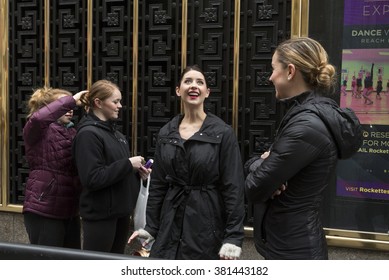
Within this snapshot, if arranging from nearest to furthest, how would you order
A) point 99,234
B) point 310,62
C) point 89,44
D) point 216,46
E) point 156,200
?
point 310,62
point 156,200
point 99,234
point 216,46
point 89,44

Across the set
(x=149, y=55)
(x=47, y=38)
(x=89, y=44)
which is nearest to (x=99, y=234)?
(x=149, y=55)

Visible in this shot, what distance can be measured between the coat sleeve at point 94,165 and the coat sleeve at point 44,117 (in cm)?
25

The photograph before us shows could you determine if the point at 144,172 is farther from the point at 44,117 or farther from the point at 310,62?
the point at 310,62

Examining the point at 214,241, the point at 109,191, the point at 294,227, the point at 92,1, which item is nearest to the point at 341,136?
the point at 294,227

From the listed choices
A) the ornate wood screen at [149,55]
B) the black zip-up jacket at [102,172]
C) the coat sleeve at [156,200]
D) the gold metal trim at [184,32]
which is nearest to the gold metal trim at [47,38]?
the ornate wood screen at [149,55]

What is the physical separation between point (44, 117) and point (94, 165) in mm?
541

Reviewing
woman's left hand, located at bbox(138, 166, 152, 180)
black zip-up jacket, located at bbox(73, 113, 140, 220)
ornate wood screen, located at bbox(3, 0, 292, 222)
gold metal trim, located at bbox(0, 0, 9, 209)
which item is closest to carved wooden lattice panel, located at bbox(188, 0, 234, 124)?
Answer: ornate wood screen, located at bbox(3, 0, 292, 222)

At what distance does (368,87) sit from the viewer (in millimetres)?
4434

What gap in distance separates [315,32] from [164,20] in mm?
1485

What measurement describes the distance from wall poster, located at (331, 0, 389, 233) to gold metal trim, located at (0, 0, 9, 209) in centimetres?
365

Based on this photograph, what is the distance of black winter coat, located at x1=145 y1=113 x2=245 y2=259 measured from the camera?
2.93 m

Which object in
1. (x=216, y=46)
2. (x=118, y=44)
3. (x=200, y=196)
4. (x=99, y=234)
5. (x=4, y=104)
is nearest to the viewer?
(x=200, y=196)

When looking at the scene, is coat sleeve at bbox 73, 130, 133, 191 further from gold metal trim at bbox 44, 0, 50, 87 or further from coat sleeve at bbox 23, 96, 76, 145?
gold metal trim at bbox 44, 0, 50, 87

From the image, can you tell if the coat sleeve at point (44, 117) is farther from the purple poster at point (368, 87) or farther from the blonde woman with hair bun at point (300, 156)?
the purple poster at point (368, 87)
